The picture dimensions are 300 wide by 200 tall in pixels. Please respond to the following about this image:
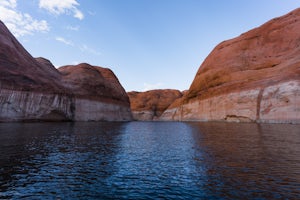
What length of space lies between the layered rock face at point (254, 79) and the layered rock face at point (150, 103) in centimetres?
5051

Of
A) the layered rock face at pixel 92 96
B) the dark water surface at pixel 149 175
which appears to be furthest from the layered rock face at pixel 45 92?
the dark water surface at pixel 149 175

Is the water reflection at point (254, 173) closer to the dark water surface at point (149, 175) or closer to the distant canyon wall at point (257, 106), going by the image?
the dark water surface at point (149, 175)

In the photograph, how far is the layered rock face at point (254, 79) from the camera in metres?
42.8

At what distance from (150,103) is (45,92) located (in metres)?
97.3

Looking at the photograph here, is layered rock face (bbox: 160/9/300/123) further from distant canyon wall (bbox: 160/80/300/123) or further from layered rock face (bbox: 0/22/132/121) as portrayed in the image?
layered rock face (bbox: 0/22/132/121)

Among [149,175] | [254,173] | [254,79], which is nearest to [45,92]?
[149,175]

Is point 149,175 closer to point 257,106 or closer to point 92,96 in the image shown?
Answer: point 257,106

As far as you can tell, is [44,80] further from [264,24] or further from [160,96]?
[160,96]

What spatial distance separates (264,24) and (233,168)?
7596cm

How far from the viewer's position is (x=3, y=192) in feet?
22.4

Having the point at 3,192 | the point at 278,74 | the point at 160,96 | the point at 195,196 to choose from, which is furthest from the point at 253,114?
the point at 160,96

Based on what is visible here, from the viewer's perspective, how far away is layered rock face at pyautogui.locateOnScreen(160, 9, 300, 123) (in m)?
42.8

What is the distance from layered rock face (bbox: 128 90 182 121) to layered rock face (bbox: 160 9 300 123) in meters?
50.5

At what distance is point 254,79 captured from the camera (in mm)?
54000
